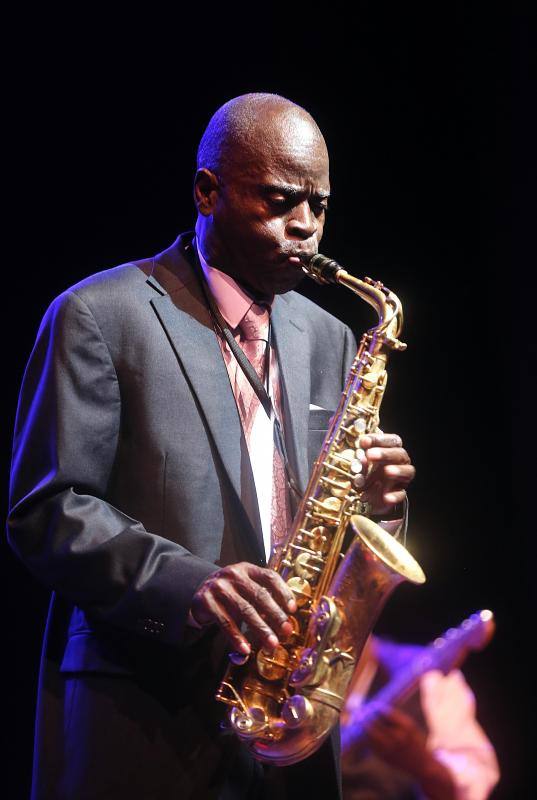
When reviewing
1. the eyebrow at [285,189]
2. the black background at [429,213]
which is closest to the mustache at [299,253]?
the eyebrow at [285,189]

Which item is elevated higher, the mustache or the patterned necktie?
the mustache

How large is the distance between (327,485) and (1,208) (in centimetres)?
157

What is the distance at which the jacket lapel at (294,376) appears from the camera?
2439 millimetres

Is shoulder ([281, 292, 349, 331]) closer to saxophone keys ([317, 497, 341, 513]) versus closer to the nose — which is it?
the nose

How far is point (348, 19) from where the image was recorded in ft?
12.4

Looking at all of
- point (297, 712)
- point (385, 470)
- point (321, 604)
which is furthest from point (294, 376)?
point (297, 712)

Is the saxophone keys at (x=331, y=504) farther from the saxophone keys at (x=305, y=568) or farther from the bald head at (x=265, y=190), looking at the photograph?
the bald head at (x=265, y=190)

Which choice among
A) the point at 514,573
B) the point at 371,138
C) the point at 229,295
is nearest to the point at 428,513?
the point at 514,573

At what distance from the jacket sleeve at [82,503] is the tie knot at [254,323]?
1.43ft

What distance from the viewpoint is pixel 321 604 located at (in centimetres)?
222

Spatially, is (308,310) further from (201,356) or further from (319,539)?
(319,539)

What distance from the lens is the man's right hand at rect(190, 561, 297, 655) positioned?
197 cm

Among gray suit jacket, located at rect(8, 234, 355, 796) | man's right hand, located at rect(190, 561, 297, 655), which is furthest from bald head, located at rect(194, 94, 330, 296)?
man's right hand, located at rect(190, 561, 297, 655)

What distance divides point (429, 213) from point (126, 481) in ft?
7.15
